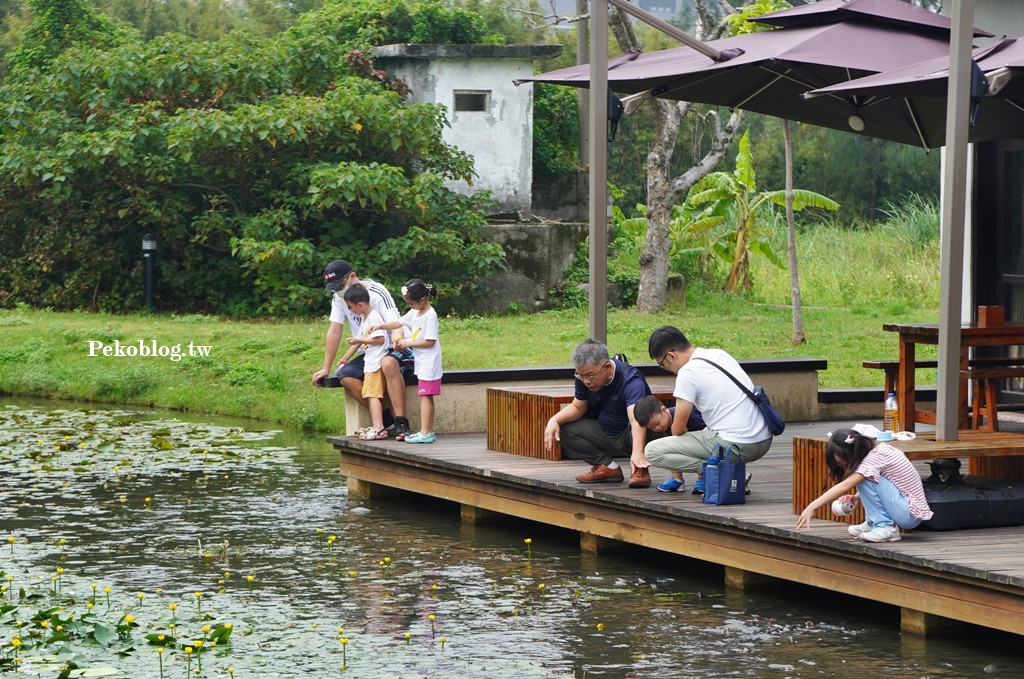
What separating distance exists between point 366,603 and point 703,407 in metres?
2.31

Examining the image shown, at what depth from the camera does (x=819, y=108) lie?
1316 cm

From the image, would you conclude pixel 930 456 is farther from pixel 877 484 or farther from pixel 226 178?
pixel 226 178

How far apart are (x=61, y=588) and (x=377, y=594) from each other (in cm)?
186

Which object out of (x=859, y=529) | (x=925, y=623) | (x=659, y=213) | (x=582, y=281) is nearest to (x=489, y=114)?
(x=582, y=281)

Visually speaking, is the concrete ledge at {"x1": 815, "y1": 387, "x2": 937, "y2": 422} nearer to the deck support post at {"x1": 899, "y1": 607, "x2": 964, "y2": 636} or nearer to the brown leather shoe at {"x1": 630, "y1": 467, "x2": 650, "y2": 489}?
the brown leather shoe at {"x1": 630, "y1": 467, "x2": 650, "y2": 489}

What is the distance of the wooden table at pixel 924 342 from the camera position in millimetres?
10609

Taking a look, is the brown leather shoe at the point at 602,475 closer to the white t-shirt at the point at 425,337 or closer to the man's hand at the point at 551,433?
the man's hand at the point at 551,433

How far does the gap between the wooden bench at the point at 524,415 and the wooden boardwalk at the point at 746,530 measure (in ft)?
0.34

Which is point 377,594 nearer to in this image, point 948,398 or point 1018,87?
point 948,398

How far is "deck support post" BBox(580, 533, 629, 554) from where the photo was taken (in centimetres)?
1082

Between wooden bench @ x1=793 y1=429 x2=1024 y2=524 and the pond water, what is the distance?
0.63 meters

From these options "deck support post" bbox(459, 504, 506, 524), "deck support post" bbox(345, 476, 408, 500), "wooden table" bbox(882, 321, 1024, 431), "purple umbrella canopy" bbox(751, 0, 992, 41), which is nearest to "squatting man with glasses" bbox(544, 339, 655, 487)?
"deck support post" bbox(459, 504, 506, 524)

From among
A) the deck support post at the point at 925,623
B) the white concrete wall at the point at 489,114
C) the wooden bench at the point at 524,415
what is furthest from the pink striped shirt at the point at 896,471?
the white concrete wall at the point at 489,114

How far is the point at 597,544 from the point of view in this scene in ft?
35.5
